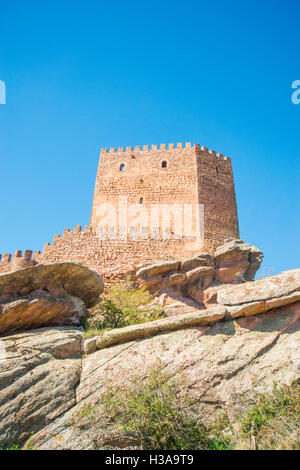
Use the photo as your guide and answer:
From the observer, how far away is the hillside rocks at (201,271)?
1705 cm

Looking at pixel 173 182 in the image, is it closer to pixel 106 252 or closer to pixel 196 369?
pixel 106 252

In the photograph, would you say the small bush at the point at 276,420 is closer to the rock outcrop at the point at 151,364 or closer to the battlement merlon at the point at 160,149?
the rock outcrop at the point at 151,364

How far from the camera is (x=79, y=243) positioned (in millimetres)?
19703

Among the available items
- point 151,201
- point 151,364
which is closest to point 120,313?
point 151,364

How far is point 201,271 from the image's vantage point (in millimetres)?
17469

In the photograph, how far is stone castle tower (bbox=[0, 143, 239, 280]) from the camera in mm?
19312

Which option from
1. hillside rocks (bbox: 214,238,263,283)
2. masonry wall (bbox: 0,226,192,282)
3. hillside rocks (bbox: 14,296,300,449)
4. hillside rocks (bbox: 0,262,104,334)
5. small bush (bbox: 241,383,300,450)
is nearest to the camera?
small bush (bbox: 241,383,300,450)

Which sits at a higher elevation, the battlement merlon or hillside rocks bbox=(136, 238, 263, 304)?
the battlement merlon

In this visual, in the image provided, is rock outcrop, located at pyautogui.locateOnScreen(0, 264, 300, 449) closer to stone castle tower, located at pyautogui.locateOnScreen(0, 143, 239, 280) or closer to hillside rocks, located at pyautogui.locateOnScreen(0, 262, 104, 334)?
hillside rocks, located at pyautogui.locateOnScreen(0, 262, 104, 334)

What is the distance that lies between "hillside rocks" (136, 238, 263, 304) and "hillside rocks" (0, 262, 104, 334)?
6070 millimetres

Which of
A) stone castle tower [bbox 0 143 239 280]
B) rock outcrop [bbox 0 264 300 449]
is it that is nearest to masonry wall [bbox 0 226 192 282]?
stone castle tower [bbox 0 143 239 280]

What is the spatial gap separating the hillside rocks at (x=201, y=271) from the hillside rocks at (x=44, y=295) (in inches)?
239

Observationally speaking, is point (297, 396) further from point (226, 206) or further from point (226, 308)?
point (226, 206)

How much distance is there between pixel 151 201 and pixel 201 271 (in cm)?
672
